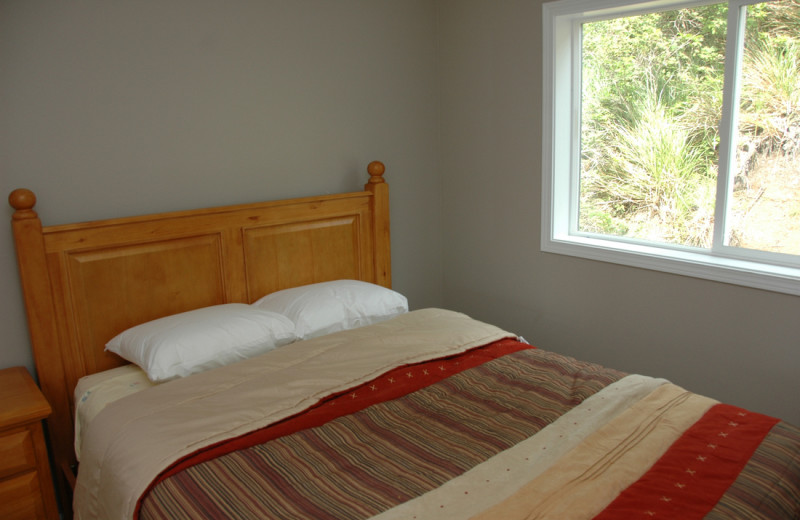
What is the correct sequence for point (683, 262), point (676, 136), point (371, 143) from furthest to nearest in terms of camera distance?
point (371, 143) < point (676, 136) < point (683, 262)

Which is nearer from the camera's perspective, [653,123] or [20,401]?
[20,401]

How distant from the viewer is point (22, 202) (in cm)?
210

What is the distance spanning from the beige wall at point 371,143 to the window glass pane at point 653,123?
0.81 ft

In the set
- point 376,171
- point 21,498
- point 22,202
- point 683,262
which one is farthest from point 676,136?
point 21,498

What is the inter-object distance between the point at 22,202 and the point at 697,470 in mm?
2240

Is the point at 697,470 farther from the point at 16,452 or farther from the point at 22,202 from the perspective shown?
the point at 22,202

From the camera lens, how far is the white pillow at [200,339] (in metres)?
2.11

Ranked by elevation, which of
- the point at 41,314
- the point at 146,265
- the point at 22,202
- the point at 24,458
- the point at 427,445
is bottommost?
the point at 24,458

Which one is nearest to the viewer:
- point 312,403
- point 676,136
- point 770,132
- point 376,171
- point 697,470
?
point 697,470

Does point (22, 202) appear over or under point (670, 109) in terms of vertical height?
under

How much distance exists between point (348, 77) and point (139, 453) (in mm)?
2001

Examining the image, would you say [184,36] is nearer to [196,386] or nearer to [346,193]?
[346,193]

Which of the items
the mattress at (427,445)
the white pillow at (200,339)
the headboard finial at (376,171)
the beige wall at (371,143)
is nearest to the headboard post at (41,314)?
the beige wall at (371,143)

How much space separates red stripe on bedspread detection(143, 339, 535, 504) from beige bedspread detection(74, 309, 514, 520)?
0.08ft
